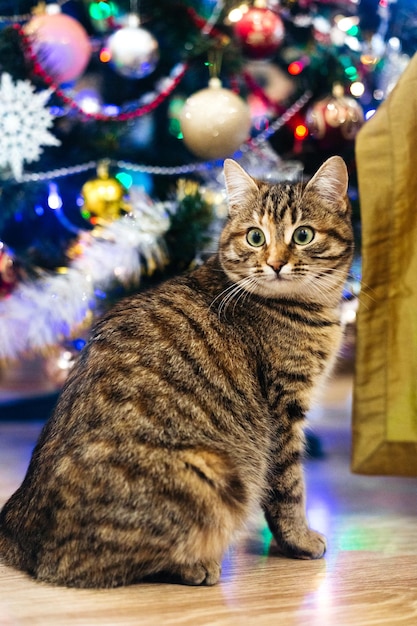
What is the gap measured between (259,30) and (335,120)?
31 centimetres

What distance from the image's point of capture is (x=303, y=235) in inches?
58.5

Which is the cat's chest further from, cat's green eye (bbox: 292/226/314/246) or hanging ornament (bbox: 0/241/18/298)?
hanging ornament (bbox: 0/241/18/298)

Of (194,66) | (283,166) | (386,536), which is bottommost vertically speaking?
(386,536)

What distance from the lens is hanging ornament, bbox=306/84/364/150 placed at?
6.88ft

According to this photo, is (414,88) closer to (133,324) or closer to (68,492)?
(133,324)

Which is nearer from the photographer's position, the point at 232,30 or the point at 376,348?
the point at 376,348

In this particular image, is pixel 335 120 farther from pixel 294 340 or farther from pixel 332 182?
pixel 294 340

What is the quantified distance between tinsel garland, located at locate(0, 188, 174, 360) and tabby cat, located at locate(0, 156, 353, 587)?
0.46m

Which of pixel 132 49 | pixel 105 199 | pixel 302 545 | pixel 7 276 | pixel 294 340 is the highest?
pixel 132 49

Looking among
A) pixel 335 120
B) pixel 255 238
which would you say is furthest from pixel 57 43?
pixel 255 238

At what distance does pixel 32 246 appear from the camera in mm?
2254

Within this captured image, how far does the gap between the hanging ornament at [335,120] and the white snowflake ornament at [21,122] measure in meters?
0.68

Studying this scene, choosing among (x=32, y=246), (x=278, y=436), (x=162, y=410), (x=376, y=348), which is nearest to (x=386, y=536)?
(x=278, y=436)

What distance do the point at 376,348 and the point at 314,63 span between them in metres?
1.16
